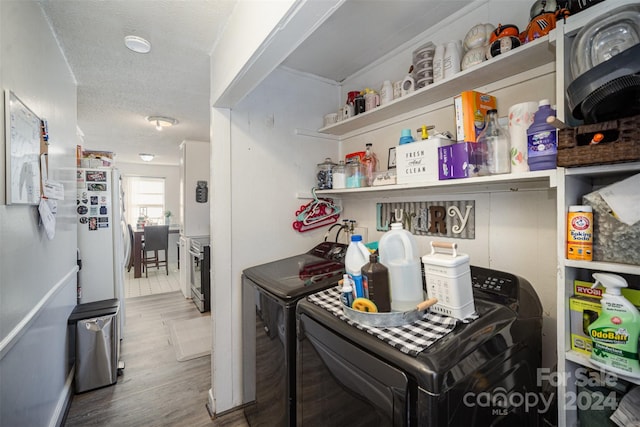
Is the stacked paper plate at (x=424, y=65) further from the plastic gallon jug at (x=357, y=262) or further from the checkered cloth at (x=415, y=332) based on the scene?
the checkered cloth at (x=415, y=332)

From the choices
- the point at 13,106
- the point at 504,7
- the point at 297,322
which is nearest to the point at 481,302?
the point at 297,322

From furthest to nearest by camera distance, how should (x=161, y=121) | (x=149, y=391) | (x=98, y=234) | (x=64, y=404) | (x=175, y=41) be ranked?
(x=161, y=121)
(x=98, y=234)
(x=149, y=391)
(x=64, y=404)
(x=175, y=41)

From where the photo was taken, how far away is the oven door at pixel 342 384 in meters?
0.76

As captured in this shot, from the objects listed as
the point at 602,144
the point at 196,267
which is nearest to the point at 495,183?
the point at 602,144

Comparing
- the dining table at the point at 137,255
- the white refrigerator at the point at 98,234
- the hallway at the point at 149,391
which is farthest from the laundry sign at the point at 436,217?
the dining table at the point at 137,255

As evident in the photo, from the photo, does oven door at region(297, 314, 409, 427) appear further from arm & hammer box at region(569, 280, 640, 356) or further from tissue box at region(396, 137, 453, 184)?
tissue box at region(396, 137, 453, 184)

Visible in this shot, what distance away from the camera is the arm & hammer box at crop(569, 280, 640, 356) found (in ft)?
2.77

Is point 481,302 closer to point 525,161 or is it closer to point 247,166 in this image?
point 525,161

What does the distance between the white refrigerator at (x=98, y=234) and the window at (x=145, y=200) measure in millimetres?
4280

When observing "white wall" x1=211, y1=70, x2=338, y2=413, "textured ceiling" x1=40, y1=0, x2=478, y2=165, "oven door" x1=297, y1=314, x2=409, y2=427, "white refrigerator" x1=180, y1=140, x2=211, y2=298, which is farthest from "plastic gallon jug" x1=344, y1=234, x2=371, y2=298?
"white refrigerator" x1=180, y1=140, x2=211, y2=298

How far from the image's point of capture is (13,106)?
1.10 m

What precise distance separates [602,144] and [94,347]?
10.1 ft

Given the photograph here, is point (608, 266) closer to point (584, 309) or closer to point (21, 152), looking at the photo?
point (584, 309)

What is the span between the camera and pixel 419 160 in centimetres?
134
